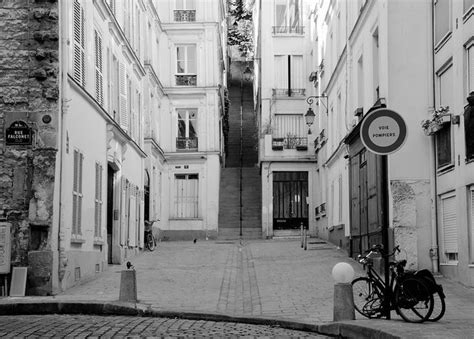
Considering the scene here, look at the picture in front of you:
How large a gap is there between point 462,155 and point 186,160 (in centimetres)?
2258

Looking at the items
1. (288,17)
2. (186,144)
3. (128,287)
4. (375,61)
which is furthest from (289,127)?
(128,287)

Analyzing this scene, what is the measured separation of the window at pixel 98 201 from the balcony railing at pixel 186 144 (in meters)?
17.8

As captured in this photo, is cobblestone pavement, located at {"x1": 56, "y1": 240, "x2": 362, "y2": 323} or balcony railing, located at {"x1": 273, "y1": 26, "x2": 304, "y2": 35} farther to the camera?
balcony railing, located at {"x1": 273, "y1": 26, "x2": 304, "y2": 35}

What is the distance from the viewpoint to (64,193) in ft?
47.2

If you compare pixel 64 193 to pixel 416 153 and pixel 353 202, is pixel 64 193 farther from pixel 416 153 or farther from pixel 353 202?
pixel 353 202

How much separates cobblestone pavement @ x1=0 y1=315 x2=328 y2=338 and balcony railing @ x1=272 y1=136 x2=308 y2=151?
24548 millimetres

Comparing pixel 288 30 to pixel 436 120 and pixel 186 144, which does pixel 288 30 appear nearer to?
pixel 186 144

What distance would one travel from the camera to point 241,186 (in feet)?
124

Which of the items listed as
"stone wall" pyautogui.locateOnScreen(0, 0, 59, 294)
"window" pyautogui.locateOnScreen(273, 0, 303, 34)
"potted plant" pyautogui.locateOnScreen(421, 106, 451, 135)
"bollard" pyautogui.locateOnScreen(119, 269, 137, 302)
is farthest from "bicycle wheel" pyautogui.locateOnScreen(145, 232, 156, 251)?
"bollard" pyautogui.locateOnScreen(119, 269, 137, 302)

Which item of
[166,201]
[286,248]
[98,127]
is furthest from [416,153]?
[166,201]

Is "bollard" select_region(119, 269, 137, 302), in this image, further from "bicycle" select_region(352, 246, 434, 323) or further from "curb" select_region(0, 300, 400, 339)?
"bicycle" select_region(352, 246, 434, 323)

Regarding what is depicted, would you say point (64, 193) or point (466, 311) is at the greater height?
point (64, 193)

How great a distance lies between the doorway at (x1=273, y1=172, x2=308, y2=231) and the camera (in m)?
35.0

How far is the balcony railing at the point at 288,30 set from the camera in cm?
3644
